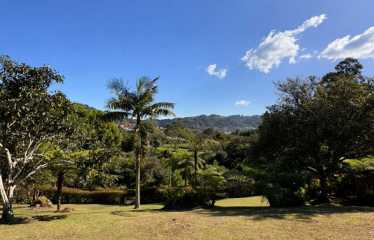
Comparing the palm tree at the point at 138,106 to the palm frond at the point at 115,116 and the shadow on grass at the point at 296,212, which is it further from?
the shadow on grass at the point at 296,212

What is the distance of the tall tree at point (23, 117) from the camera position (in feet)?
49.4

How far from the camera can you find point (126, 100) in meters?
22.4

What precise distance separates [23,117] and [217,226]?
923 centimetres

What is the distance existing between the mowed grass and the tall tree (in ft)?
8.19

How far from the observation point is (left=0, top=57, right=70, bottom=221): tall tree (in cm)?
1506

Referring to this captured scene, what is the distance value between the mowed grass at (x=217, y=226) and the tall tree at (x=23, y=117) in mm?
2496

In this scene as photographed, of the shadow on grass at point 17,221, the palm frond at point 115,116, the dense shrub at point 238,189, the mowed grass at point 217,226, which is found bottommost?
the mowed grass at point 217,226

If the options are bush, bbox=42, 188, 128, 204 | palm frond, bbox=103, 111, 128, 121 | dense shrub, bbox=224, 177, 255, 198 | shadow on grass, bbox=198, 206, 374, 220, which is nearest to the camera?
shadow on grass, bbox=198, 206, 374, 220

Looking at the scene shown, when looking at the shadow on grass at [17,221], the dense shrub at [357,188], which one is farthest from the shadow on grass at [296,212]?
the shadow on grass at [17,221]

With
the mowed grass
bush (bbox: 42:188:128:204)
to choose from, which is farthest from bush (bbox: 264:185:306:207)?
bush (bbox: 42:188:128:204)

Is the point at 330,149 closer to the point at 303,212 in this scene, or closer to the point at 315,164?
the point at 315,164

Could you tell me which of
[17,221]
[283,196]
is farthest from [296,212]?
[17,221]

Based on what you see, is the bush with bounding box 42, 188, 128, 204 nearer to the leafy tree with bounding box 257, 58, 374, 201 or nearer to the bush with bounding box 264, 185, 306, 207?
the leafy tree with bounding box 257, 58, 374, 201

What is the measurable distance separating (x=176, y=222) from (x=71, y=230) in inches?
149
